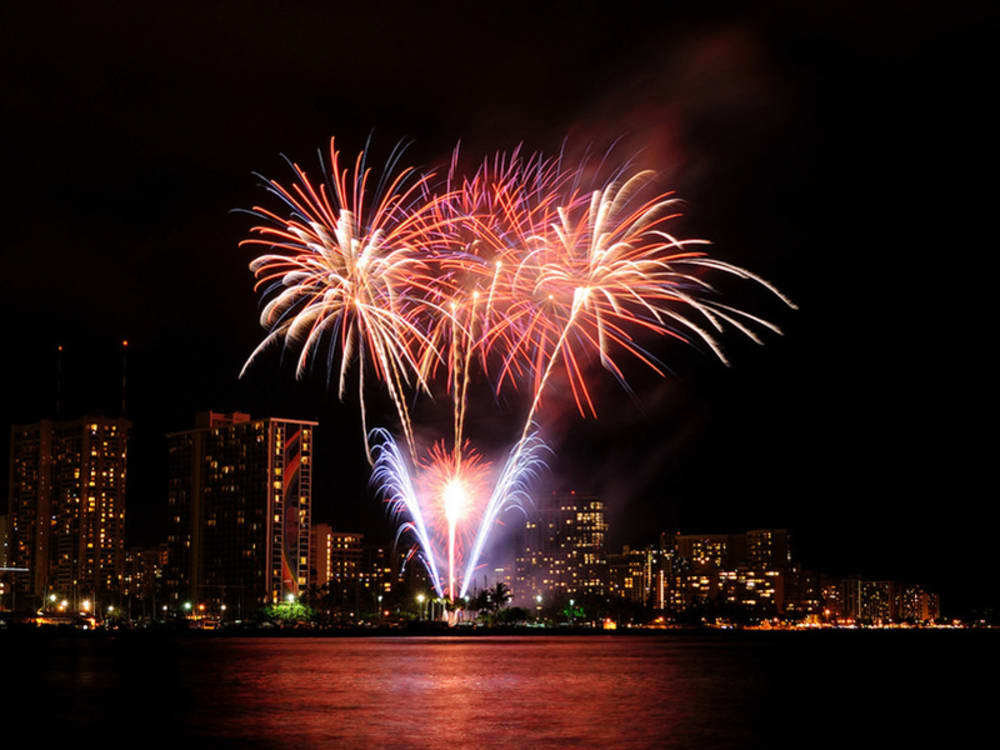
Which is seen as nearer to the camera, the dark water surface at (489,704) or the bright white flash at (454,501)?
the dark water surface at (489,704)

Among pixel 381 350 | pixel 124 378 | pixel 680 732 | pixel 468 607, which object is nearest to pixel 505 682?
pixel 381 350

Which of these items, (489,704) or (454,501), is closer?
(489,704)

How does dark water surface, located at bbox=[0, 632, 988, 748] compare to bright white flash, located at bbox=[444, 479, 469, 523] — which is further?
bright white flash, located at bbox=[444, 479, 469, 523]

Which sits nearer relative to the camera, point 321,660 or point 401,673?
point 401,673

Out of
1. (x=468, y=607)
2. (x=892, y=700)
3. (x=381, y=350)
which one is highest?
(x=381, y=350)

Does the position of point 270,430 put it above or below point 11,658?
above

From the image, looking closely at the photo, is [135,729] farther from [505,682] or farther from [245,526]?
[245,526]

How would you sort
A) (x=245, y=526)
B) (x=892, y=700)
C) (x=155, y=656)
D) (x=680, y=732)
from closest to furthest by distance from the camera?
(x=680, y=732) < (x=892, y=700) < (x=155, y=656) < (x=245, y=526)

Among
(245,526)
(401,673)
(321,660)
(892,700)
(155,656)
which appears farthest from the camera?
(245,526)
